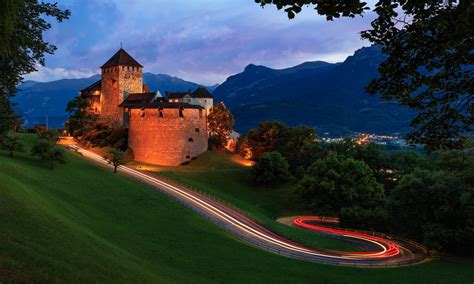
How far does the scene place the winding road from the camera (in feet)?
122

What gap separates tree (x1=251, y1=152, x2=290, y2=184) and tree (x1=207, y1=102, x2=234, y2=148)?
2052 cm

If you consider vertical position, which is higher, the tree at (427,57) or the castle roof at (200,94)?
the castle roof at (200,94)

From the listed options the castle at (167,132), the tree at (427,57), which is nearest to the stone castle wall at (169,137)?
the castle at (167,132)

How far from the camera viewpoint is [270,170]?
75438mm

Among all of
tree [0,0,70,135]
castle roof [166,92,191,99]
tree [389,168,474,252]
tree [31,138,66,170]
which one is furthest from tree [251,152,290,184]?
tree [0,0,70,135]

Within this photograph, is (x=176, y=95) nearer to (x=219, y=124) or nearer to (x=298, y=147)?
(x=219, y=124)

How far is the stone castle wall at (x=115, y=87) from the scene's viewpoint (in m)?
102

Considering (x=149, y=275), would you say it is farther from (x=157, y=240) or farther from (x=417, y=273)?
(x=417, y=273)

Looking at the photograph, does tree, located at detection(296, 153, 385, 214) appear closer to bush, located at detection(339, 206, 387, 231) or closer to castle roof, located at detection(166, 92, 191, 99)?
bush, located at detection(339, 206, 387, 231)

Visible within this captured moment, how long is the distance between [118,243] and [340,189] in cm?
4432

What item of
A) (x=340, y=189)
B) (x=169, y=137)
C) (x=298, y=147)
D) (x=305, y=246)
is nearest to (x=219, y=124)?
(x=169, y=137)

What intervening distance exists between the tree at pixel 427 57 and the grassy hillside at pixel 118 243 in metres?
12.1

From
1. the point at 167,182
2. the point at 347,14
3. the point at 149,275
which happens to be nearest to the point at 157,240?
the point at 149,275

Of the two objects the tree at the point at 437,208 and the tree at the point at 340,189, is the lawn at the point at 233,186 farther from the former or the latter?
the tree at the point at 437,208
